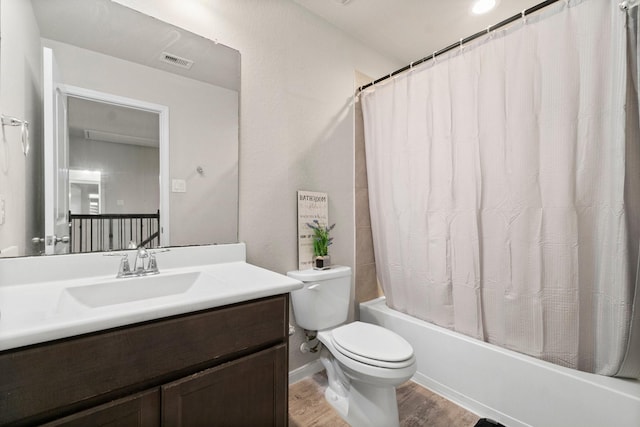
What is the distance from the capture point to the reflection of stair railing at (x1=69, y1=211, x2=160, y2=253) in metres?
1.12

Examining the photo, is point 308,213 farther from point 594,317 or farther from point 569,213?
point 594,317

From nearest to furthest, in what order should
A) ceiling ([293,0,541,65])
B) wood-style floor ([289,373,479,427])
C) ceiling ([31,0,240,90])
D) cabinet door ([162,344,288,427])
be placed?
1. cabinet door ([162,344,288,427])
2. ceiling ([31,0,240,90])
3. wood-style floor ([289,373,479,427])
4. ceiling ([293,0,541,65])

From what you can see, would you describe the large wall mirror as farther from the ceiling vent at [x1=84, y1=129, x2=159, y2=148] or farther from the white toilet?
the white toilet

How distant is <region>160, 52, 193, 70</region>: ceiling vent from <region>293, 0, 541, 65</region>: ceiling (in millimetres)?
838

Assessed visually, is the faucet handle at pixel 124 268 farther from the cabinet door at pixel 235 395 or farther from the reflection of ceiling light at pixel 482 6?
the reflection of ceiling light at pixel 482 6

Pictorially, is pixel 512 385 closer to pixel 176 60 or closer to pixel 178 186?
pixel 178 186

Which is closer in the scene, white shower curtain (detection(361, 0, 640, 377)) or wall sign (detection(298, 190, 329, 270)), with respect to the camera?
white shower curtain (detection(361, 0, 640, 377))

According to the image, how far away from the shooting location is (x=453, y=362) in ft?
5.17

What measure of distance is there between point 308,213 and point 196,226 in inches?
26.8

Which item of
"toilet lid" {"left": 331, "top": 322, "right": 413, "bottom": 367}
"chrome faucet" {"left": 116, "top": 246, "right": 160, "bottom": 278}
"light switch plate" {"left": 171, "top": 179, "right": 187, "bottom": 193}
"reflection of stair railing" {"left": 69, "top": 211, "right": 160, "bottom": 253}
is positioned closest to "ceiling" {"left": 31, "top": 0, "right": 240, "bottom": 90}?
"light switch plate" {"left": 171, "top": 179, "right": 187, "bottom": 193}

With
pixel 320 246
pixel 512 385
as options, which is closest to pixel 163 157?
pixel 320 246

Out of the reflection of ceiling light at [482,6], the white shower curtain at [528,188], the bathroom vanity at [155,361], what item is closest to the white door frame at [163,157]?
the bathroom vanity at [155,361]

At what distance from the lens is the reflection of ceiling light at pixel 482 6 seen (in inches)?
66.5

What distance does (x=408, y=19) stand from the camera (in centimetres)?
186
